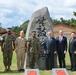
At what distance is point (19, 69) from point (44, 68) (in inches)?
53.0

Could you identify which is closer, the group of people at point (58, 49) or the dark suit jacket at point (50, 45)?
the group of people at point (58, 49)

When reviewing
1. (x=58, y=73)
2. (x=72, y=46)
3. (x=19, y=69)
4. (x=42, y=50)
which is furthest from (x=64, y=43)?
(x=58, y=73)

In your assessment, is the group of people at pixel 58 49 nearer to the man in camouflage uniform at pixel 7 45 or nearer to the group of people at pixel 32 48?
the group of people at pixel 32 48

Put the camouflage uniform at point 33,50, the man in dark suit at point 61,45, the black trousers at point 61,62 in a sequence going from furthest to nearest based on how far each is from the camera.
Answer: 1. the black trousers at point 61,62
2. the man in dark suit at point 61,45
3. the camouflage uniform at point 33,50

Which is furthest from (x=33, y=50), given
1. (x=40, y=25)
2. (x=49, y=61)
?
(x=40, y=25)

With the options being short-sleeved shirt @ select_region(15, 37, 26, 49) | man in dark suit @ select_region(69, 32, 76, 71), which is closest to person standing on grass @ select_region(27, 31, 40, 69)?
short-sleeved shirt @ select_region(15, 37, 26, 49)

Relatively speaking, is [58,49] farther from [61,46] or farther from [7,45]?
[7,45]

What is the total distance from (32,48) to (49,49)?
0.79 m

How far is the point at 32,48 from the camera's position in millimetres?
12195

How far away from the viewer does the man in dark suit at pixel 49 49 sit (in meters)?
12.5

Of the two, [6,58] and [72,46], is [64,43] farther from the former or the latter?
[6,58]

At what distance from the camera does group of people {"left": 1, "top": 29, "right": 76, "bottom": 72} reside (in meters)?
12.2

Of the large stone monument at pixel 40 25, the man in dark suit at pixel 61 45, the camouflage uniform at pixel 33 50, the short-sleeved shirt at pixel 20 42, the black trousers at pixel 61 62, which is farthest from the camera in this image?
the large stone monument at pixel 40 25

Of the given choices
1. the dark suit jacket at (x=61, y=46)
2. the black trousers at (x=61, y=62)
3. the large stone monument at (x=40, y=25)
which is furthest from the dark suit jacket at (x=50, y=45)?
the large stone monument at (x=40, y=25)
